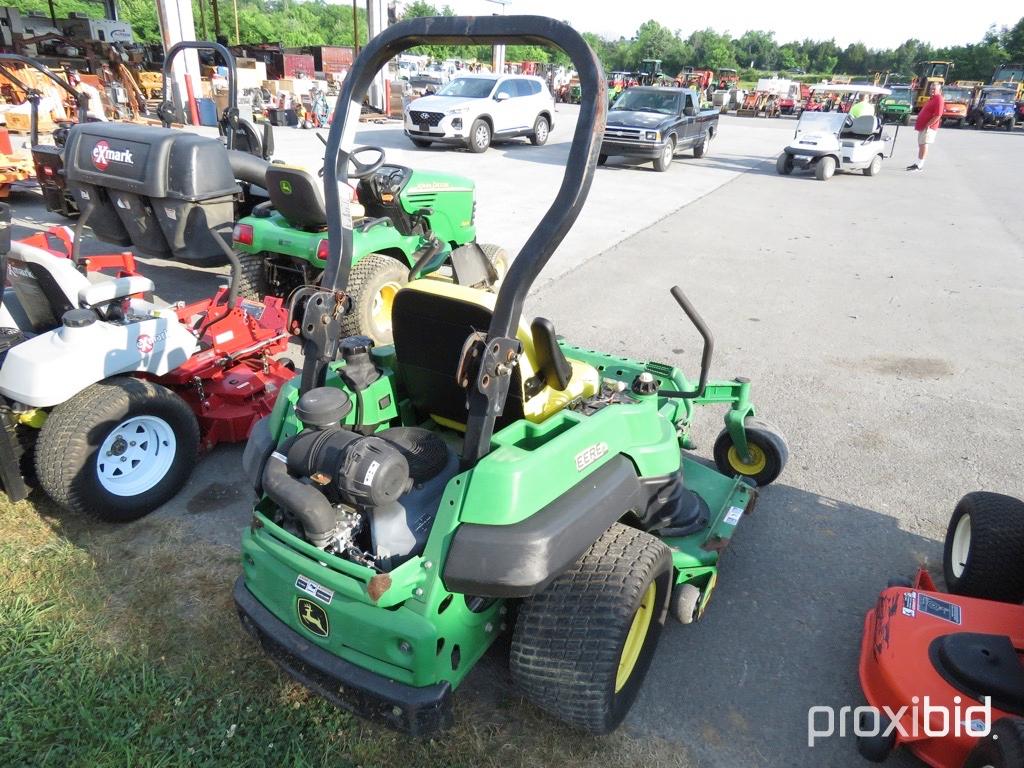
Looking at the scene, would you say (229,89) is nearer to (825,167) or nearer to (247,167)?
(247,167)

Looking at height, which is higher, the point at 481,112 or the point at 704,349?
the point at 481,112

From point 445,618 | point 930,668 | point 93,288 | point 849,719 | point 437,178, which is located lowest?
point 849,719

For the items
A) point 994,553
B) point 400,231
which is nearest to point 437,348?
point 994,553

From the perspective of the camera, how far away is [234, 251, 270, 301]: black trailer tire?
5402 mm

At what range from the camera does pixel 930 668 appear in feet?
7.12

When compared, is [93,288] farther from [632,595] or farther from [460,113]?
[460,113]

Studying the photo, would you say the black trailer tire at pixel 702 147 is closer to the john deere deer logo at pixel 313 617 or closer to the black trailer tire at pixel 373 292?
the black trailer tire at pixel 373 292

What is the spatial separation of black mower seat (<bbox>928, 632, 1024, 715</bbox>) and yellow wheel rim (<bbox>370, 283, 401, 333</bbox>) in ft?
13.5

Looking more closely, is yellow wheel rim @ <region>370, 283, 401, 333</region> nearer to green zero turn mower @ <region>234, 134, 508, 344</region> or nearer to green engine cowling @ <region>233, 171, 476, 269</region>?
green zero turn mower @ <region>234, 134, 508, 344</region>

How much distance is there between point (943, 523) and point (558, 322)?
3.32m

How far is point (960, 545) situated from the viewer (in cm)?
293

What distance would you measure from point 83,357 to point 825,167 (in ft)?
48.9

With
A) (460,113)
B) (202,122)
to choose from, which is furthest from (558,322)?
(202,122)

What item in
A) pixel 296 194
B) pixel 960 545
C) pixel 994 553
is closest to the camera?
pixel 994 553
